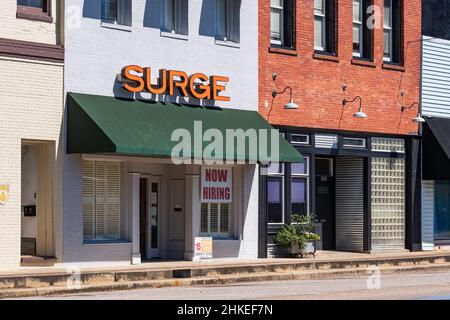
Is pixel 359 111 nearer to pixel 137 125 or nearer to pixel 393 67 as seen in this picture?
pixel 393 67

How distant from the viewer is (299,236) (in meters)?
29.0

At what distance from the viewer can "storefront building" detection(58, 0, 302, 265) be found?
80.6 feet

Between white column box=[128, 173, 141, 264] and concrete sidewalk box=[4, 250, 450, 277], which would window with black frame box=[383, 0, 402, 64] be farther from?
white column box=[128, 173, 141, 264]

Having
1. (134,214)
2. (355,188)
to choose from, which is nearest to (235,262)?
(134,214)

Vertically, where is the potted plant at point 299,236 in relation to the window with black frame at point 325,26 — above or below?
below

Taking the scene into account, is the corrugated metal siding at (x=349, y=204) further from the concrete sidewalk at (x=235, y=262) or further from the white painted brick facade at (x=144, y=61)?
the white painted brick facade at (x=144, y=61)

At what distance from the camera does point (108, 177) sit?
84.4 feet

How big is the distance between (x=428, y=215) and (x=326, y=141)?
187 inches

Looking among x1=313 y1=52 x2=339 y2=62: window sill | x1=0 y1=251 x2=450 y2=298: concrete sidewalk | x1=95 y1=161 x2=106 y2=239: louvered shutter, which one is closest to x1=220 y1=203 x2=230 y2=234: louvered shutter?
x1=0 y1=251 x2=450 y2=298: concrete sidewalk

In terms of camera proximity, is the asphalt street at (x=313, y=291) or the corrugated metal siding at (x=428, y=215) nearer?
the asphalt street at (x=313, y=291)

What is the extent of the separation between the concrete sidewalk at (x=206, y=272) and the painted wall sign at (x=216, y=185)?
5.44 feet

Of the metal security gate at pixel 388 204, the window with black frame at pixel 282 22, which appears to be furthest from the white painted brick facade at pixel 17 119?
the metal security gate at pixel 388 204

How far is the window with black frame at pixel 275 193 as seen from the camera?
95.1ft

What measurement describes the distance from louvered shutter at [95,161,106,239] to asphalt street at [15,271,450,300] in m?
3.41
